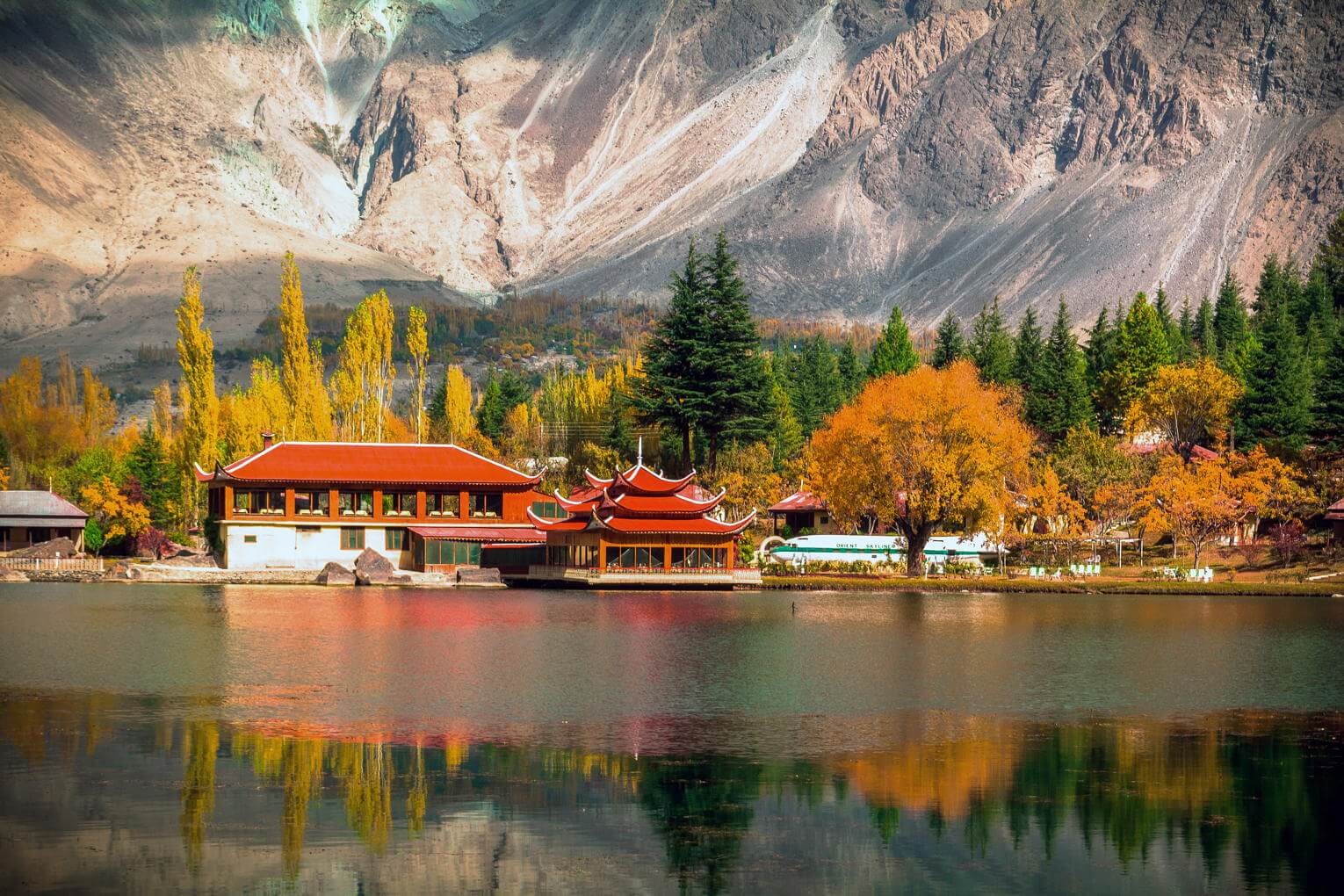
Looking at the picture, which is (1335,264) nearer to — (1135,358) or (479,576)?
(1135,358)

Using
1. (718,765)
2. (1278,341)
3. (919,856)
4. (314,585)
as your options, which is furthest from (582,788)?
(1278,341)

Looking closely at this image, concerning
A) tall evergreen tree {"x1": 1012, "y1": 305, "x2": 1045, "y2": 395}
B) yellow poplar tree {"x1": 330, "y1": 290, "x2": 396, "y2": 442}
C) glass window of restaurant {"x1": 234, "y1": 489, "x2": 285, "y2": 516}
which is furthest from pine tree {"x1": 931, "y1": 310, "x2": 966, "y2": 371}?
glass window of restaurant {"x1": 234, "y1": 489, "x2": 285, "y2": 516}

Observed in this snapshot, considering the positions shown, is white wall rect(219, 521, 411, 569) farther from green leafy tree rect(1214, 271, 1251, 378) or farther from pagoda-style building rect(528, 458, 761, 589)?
green leafy tree rect(1214, 271, 1251, 378)

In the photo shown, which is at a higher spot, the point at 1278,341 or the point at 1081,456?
the point at 1278,341

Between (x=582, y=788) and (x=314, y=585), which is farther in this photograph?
(x=314, y=585)

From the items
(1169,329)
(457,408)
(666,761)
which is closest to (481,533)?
(457,408)

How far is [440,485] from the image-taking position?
89625mm

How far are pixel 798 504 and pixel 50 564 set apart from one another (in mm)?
39787

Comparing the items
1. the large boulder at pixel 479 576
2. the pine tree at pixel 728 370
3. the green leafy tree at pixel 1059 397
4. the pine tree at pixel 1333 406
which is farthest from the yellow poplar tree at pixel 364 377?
the pine tree at pixel 1333 406

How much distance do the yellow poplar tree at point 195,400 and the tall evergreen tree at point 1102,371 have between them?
55495 millimetres

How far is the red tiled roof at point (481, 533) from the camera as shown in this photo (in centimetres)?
8712

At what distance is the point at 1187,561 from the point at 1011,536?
8650mm

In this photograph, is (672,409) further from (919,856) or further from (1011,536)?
(919,856)

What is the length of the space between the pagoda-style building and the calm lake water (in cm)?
2661
